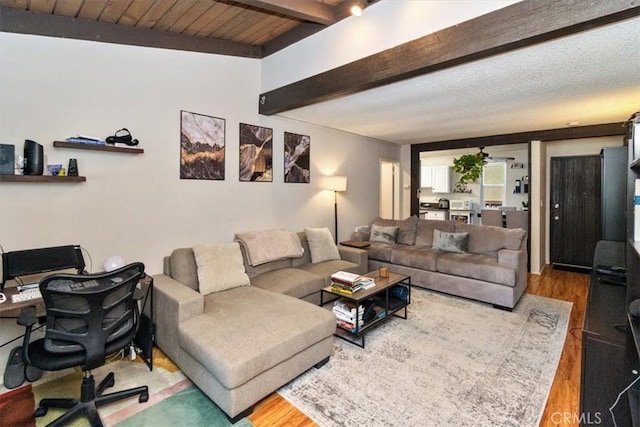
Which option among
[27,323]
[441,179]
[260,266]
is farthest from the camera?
[441,179]

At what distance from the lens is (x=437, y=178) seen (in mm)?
8758

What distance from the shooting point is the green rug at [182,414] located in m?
1.84

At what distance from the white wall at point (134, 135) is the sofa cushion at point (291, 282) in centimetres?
70

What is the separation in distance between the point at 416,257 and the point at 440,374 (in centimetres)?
213

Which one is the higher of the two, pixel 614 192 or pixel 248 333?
pixel 614 192

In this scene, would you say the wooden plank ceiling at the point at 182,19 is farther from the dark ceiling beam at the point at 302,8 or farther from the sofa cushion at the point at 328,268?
the sofa cushion at the point at 328,268

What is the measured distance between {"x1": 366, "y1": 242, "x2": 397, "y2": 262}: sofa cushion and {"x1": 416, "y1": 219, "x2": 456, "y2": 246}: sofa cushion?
0.46 meters

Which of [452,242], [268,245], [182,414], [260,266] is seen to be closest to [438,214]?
[452,242]

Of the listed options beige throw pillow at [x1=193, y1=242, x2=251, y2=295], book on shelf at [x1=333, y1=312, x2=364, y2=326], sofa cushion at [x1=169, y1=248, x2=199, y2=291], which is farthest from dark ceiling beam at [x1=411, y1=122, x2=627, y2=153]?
sofa cushion at [x1=169, y1=248, x2=199, y2=291]

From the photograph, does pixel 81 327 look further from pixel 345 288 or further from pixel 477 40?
pixel 477 40

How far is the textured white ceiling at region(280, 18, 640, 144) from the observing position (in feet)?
7.23

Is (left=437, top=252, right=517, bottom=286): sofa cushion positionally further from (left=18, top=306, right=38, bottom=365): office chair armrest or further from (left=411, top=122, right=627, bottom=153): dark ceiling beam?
(left=18, top=306, right=38, bottom=365): office chair armrest

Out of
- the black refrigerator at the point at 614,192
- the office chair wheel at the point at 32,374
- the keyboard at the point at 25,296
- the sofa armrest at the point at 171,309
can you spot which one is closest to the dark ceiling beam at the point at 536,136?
the black refrigerator at the point at 614,192

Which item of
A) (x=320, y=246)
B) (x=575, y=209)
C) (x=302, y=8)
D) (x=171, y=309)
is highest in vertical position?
(x=302, y=8)
